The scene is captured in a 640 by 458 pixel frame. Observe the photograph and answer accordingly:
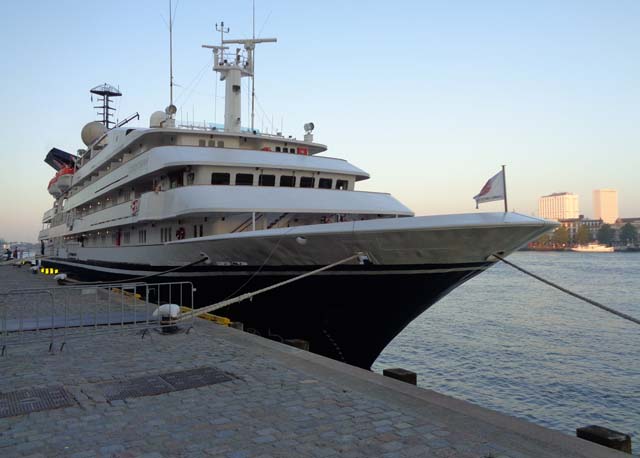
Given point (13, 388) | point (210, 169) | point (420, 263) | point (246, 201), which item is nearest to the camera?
point (13, 388)

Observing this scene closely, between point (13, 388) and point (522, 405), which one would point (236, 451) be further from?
point (522, 405)

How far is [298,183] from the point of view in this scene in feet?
51.8

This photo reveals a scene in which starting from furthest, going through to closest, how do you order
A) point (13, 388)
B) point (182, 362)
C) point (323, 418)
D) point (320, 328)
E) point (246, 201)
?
1. point (246, 201)
2. point (320, 328)
3. point (182, 362)
4. point (13, 388)
5. point (323, 418)

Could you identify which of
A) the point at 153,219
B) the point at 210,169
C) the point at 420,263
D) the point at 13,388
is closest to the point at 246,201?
the point at 210,169

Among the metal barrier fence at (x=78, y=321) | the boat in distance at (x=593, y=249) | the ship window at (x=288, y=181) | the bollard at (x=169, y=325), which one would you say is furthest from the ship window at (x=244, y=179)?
the boat in distance at (x=593, y=249)

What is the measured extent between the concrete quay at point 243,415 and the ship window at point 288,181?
8.43 meters

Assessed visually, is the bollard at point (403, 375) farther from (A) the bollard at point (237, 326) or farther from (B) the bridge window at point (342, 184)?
(B) the bridge window at point (342, 184)

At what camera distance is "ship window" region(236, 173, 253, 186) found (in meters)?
15.4

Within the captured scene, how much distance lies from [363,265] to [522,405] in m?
6.02

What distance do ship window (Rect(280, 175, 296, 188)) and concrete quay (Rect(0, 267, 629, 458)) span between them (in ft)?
27.7

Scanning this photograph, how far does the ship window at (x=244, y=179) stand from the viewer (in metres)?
15.4

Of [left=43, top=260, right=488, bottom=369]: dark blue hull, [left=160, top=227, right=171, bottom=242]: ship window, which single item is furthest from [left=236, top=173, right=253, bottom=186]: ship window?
[left=43, top=260, right=488, bottom=369]: dark blue hull

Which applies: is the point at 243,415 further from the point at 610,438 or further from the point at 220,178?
the point at 220,178

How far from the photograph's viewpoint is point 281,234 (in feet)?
34.3
